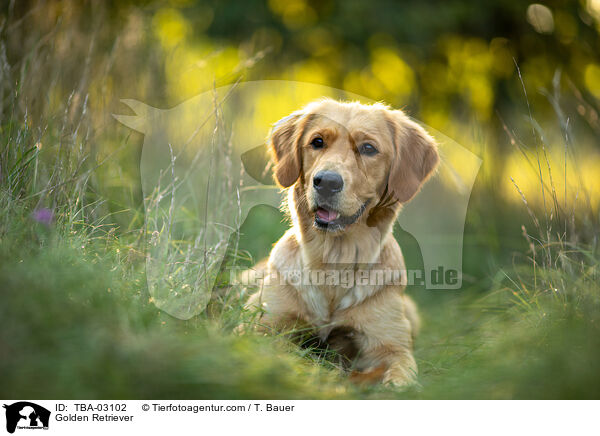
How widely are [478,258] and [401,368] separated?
8.91ft

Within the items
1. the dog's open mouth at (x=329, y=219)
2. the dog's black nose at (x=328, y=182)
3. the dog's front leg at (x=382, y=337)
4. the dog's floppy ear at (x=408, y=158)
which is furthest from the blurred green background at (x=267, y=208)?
the dog's black nose at (x=328, y=182)

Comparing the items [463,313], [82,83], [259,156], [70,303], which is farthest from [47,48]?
[463,313]

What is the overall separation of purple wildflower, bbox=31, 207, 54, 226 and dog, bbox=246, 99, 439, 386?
1.12 metres

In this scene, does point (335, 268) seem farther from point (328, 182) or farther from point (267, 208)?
point (267, 208)

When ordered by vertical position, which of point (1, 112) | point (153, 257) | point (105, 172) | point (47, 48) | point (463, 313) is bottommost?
point (463, 313)

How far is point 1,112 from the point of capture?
2.95m

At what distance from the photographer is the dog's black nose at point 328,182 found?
2.52 metres

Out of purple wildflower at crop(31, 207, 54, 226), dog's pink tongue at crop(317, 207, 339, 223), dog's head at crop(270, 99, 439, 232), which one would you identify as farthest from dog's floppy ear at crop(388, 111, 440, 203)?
purple wildflower at crop(31, 207, 54, 226)

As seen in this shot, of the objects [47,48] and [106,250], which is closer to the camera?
[106,250]

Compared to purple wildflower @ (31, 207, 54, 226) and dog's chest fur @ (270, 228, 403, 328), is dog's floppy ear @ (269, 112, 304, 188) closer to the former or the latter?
dog's chest fur @ (270, 228, 403, 328)

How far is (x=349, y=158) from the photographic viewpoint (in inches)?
106
